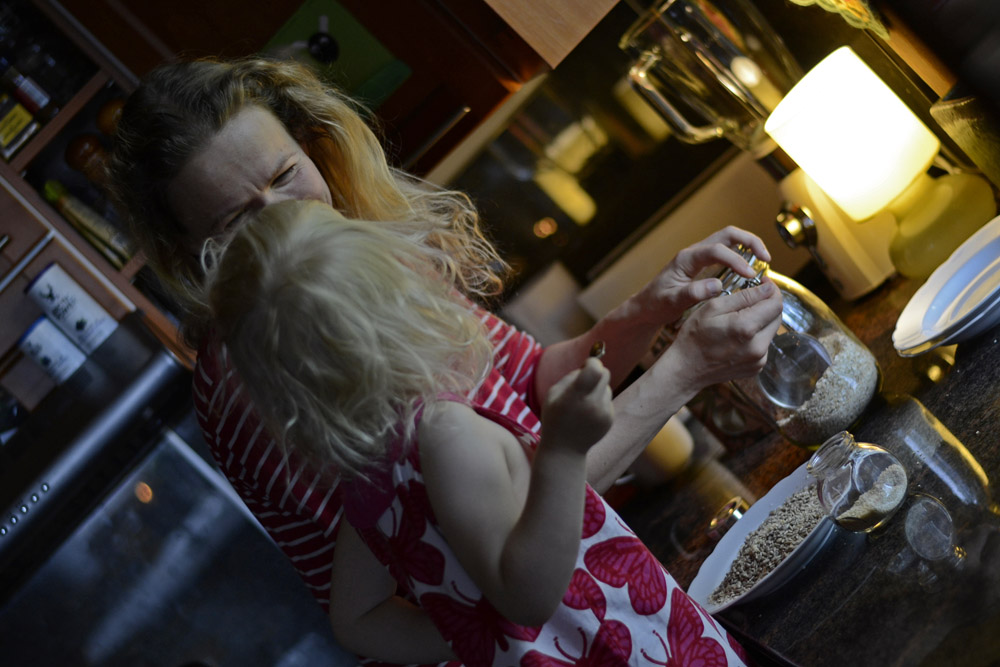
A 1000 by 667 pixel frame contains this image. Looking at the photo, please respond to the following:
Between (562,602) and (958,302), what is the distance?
611mm

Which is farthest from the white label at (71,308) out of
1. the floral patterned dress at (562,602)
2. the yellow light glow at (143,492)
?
the floral patterned dress at (562,602)

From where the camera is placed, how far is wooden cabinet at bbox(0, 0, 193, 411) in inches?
63.0

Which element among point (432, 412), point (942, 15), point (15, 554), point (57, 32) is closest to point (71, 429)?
point (15, 554)

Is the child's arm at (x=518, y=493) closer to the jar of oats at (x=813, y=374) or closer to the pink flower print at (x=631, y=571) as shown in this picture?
the pink flower print at (x=631, y=571)

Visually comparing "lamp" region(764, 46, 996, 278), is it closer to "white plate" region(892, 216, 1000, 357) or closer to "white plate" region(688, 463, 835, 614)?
"white plate" region(892, 216, 1000, 357)

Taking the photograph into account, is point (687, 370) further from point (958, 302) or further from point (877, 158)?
point (877, 158)

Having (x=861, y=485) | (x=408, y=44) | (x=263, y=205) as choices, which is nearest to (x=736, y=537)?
(x=861, y=485)

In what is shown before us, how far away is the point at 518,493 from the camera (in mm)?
581

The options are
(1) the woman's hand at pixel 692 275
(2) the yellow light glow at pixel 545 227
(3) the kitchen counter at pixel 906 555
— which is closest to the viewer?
(3) the kitchen counter at pixel 906 555

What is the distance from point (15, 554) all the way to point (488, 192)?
0.99 metres

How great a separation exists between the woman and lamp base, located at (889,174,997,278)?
14.8 inches

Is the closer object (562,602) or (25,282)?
(562,602)

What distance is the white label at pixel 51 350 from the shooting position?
5.17 ft

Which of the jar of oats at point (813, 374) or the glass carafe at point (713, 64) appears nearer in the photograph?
the jar of oats at point (813, 374)
